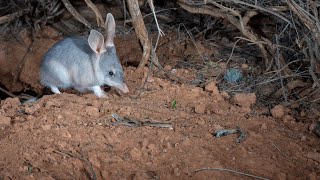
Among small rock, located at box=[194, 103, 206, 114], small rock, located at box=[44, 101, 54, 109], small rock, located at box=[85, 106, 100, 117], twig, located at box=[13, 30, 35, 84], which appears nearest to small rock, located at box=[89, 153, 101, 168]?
small rock, located at box=[85, 106, 100, 117]

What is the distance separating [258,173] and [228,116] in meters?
0.98

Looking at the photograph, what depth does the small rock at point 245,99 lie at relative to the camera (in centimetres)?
453

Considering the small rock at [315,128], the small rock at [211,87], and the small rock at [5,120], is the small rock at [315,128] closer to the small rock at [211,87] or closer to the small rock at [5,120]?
the small rock at [211,87]

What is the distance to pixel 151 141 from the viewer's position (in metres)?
3.75

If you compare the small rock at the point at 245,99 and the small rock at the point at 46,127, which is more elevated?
the small rock at the point at 46,127

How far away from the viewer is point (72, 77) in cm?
543

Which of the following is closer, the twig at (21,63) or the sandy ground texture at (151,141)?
the sandy ground texture at (151,141)

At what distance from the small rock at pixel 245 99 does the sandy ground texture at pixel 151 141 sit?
0.01 meters

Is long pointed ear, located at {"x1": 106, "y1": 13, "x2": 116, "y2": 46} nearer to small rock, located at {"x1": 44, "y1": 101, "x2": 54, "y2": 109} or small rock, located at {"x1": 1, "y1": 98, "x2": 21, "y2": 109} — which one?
small rock, located at {"x1": 44, "y1": 101, "x2": 54, "y2": 109}

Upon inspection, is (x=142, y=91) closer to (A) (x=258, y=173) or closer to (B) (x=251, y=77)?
(B) (x=251, y=77)

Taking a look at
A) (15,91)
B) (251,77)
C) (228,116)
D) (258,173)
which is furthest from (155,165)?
(15,91)

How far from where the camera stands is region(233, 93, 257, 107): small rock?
14.9ft

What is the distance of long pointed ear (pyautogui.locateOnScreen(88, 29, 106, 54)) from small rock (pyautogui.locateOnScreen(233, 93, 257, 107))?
162cm

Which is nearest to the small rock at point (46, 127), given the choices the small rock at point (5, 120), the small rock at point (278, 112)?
the small rock at point (5, 120)
